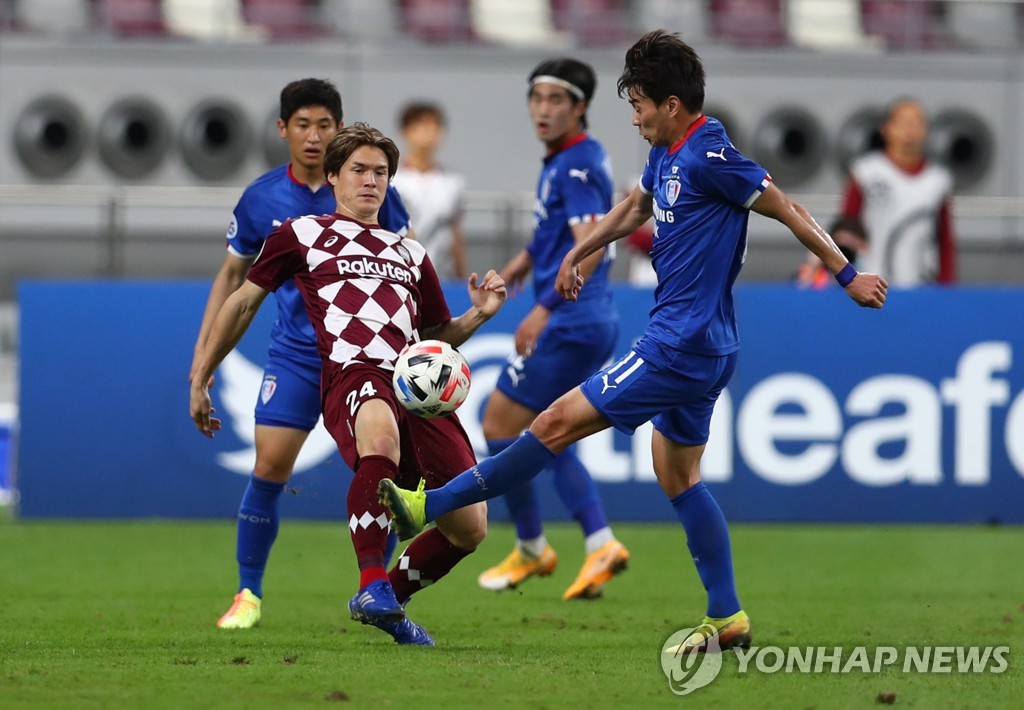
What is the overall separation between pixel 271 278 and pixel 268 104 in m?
12.0

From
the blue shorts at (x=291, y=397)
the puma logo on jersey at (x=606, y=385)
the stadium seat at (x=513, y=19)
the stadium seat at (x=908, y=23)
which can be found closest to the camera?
the puma logo on jersey at (x=606, y=385)

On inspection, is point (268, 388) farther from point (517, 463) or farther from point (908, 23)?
point (908, 23)

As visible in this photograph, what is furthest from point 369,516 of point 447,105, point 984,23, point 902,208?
point 984,23

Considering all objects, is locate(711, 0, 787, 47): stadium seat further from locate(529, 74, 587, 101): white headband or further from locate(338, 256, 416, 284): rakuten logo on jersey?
locate(338, 256, 416, 284): rakuten logo on jersey

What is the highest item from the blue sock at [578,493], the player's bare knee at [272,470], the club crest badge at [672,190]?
the club crest badge at [672,190]

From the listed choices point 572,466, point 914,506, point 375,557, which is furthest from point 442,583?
point 914,506

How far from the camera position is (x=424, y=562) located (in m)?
6.60

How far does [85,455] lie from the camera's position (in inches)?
456

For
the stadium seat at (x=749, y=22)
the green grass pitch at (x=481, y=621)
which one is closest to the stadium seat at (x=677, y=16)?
the stadium seat at (x=749, y=22)

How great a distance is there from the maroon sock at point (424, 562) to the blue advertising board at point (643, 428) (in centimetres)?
484

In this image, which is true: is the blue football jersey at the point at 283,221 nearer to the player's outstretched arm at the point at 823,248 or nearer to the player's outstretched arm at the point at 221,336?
the player's outstretched arm at the point at 221,336

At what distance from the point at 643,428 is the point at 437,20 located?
798 centimetres

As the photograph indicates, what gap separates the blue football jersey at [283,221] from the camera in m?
7.07

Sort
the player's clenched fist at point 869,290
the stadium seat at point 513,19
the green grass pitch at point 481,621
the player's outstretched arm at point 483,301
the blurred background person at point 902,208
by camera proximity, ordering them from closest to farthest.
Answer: the green grass pitch at point 481,621 < the player's clenched fist at point 869,290 < the player's outstretched arm at point 483,301 < the blurred background person at point 902,208 < the stadium seat at point 513,19
